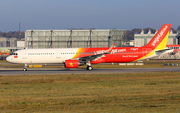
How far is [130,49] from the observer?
121 feet

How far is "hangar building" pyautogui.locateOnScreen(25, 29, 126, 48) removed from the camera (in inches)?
2844

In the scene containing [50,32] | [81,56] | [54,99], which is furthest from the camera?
[50,32]

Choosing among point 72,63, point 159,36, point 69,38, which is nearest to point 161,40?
point 159,36

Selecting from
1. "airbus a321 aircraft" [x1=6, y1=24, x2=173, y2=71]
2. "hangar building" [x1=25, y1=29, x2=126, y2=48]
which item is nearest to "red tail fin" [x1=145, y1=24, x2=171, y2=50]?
"airbus a321 aircraft" [x1=6, y1=24, x2=173, y2=71]

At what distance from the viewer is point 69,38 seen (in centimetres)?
7281

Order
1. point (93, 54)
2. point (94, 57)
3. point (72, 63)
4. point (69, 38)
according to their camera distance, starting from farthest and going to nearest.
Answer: point (69, 38) < point (93, 54) < point (94, 57) < point (72, 63)

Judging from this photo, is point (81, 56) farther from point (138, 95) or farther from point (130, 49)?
point (138, 95)

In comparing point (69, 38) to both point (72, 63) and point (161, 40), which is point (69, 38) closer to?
point (72, 63)

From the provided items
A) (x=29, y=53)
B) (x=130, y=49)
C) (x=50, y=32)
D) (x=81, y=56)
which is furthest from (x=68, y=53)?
(x=50, y=32)

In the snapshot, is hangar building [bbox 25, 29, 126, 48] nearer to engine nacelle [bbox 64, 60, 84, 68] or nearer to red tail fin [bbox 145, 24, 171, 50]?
red tail fin [bbox 145, 24, 171, 50]

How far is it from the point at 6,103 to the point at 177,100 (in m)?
9.73

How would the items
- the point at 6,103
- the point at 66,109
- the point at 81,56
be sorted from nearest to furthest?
the point at 66,109 < the point at 6,103 < the point at 81,56

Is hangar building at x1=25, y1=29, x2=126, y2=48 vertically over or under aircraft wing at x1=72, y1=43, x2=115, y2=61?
over

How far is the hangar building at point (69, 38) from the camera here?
72250 mm
